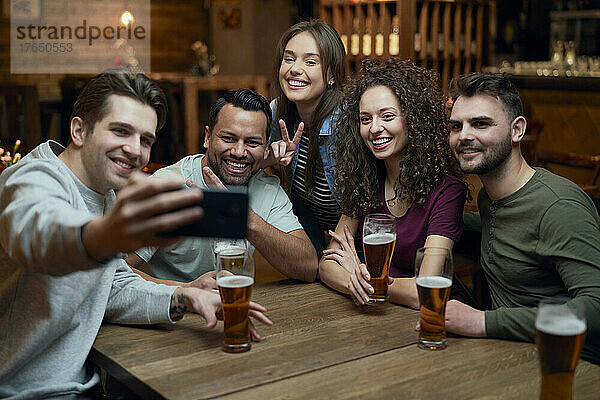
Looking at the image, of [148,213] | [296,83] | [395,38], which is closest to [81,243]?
[148,213]

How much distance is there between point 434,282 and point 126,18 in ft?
25.8

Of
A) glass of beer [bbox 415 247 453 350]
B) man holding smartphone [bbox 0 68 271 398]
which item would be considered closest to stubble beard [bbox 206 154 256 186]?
man holding smartphone [bbox 0 68 271 398]

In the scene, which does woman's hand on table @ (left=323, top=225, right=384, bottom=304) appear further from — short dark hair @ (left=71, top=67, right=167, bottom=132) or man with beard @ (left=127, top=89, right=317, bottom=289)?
short dark hair @ (left=71, top=67, right=167, bottom=132)

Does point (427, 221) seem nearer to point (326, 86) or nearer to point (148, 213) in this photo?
point (326, 86)

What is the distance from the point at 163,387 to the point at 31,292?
0.42 meters

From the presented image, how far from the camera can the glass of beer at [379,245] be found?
1.73 m

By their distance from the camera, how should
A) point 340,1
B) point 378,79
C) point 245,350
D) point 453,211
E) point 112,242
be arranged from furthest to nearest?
1. point 340,1
2. point 378,79
3. point 453,211
4. point 245,350
5. point 112,242

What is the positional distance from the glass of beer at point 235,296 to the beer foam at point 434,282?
1.26ft

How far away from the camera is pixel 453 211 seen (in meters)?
2.03

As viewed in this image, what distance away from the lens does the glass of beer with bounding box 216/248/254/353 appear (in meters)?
1.46

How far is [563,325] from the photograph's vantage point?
116cm

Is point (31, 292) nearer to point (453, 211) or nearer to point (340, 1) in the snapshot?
point (453, 211)

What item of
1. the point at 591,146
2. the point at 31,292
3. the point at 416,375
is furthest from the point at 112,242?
the point at 591,146

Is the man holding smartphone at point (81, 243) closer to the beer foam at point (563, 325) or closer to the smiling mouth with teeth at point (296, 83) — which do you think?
the beer foam at point (563, 325)
